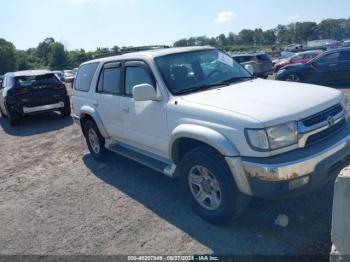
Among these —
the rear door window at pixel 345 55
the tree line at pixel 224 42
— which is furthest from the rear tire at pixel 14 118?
the tree line at pixel 224 42

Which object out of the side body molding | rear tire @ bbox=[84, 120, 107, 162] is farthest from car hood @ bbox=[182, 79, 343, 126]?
rear tire @ bbox=[84, 120, 107, 162]

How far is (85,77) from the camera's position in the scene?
6.53 meters

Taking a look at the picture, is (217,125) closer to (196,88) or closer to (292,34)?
(196,88)

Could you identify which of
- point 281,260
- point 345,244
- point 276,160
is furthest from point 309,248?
point 276,160

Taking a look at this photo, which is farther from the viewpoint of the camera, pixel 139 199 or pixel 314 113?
pixel 139 199

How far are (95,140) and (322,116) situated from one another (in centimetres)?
422

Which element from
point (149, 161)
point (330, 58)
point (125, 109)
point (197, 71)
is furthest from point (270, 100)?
point (330, 58)

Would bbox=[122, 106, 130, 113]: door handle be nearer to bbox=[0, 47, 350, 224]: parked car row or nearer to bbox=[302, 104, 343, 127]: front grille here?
bbox=[0, 47, 350, 224]: parked car row

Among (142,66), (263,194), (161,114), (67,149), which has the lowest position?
(67,149)

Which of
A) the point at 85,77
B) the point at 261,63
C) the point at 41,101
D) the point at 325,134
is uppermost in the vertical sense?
the point at 85,77

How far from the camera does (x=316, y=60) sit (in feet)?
44.0

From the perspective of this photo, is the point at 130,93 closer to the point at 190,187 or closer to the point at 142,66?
the point at 142,66

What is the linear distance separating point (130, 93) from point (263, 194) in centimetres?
252

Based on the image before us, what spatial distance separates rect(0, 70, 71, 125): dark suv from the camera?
10945mm
